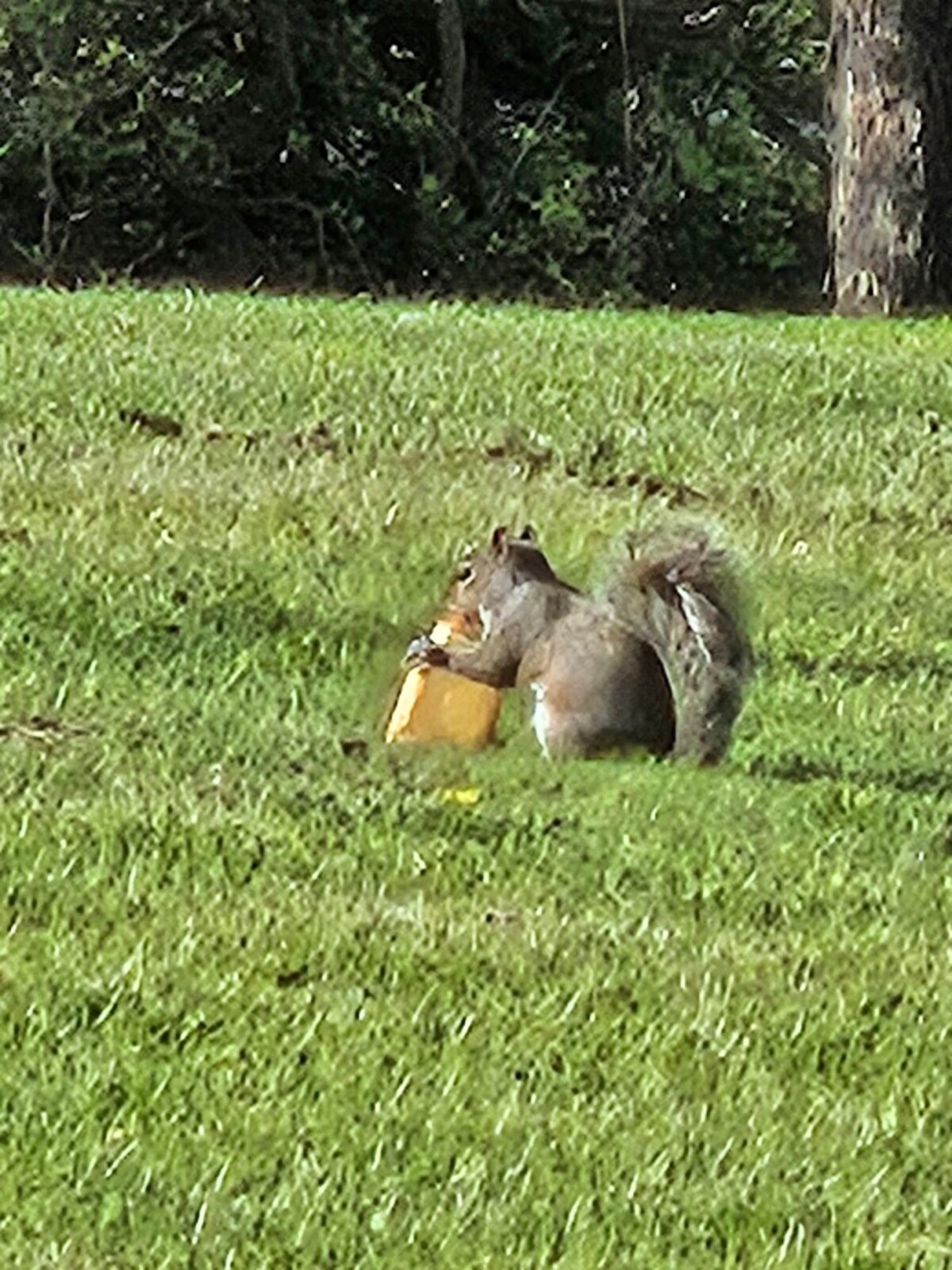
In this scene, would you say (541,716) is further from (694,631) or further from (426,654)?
(694,631)

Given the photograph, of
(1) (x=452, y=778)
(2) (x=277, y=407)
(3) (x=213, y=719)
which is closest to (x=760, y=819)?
(1) (x=452, y=778)

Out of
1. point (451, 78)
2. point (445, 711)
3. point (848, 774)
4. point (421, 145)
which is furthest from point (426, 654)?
point (451, 78)

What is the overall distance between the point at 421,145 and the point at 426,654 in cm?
1507

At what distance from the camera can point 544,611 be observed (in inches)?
280

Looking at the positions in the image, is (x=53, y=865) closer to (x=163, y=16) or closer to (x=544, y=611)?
(x=544, y=611)

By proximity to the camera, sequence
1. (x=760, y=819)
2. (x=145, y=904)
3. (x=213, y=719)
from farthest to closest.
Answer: (x=213, y=719) → (x=760, y=819) → (x=145, y=904)

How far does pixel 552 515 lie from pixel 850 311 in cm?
720

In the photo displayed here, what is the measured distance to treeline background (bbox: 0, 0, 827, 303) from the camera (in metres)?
20.8

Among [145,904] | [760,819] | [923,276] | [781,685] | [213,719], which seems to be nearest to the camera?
[145,904]

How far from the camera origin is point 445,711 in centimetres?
729

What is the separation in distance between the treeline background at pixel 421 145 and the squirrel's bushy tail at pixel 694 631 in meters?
13.8

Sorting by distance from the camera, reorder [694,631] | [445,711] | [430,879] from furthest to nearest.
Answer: [445,711]
[694,631]
[430,879]

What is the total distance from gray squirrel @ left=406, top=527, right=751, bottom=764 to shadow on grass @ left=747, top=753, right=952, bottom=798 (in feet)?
0.92

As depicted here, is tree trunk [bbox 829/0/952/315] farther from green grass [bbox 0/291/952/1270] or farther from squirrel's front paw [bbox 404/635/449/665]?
squirrel's front paw [bbox 404/635/449/665]
